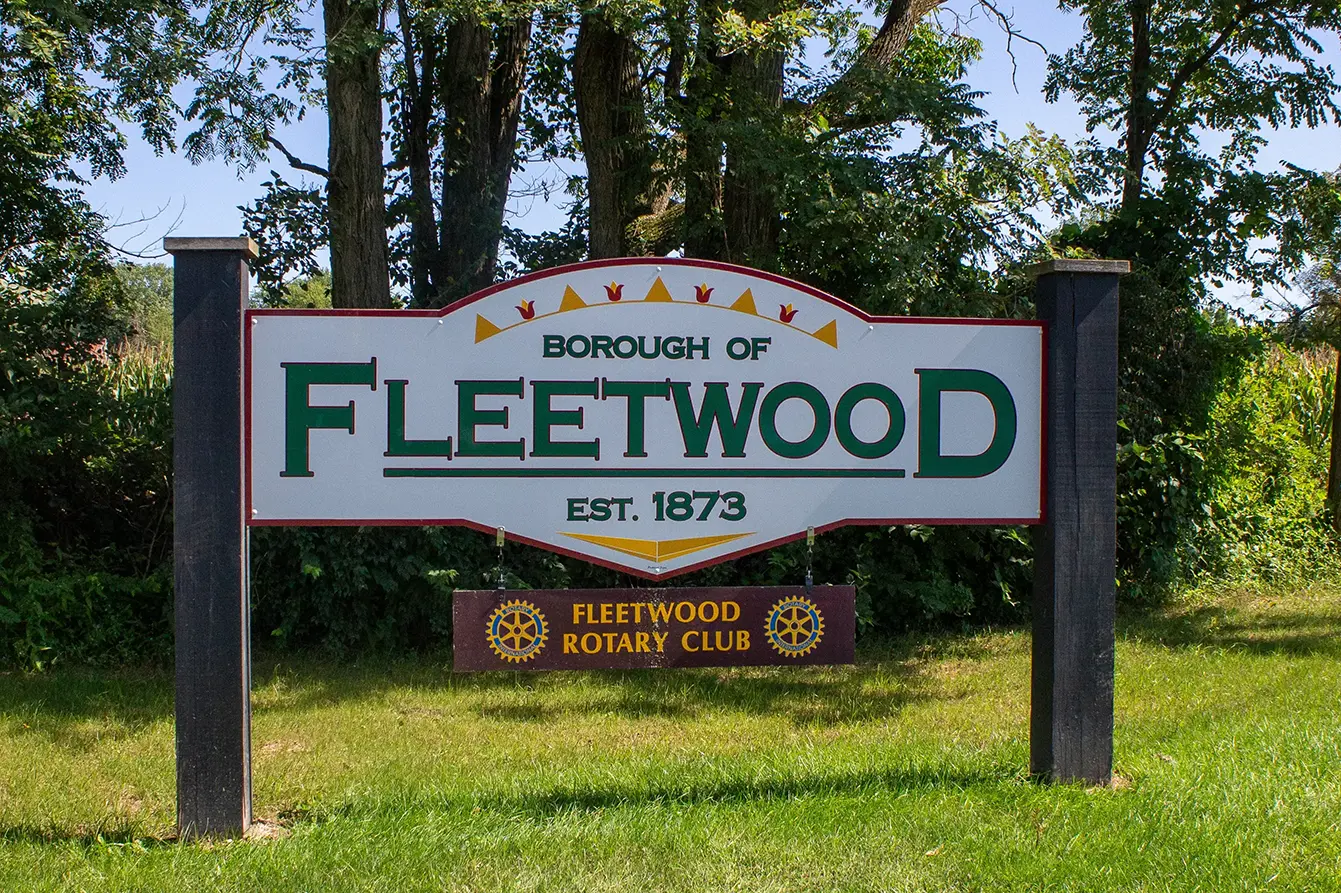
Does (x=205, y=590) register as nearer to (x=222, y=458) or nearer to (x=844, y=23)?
(x=222, y=458)

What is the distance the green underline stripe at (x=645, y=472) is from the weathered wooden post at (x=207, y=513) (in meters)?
0.64

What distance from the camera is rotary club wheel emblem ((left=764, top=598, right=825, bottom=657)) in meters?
4.68

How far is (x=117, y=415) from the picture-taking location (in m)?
9.13

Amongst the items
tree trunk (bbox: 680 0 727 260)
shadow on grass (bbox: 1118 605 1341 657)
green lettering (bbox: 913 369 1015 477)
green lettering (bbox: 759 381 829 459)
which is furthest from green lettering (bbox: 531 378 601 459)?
shadow on grass (bbox: 1118 605 1341 657)

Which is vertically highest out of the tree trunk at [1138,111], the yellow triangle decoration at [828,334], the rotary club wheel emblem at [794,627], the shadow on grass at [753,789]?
the tree trunk at [1138,111]

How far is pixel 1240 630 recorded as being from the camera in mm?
9273

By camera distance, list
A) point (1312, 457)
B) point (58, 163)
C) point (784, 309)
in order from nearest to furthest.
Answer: point (784, 309)
point (58, 163)
point (1312, 457)

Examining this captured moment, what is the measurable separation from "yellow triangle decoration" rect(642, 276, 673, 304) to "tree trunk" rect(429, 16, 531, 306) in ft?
20.0

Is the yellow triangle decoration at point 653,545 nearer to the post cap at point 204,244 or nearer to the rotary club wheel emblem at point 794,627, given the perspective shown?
the rotary club wheel emblem at point 794,627

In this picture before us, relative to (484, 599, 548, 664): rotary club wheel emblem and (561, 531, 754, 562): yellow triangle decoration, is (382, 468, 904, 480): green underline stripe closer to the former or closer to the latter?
(561, 531, 754, 562): yellow triangle decoration

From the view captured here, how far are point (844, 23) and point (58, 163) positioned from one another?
22.9 ft

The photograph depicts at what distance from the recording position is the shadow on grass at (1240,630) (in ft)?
28.0

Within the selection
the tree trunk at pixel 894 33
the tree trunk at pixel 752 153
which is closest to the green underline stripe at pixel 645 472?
the tree trunk at pixel 752 153

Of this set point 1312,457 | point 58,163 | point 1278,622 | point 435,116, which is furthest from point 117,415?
point 1312,457
